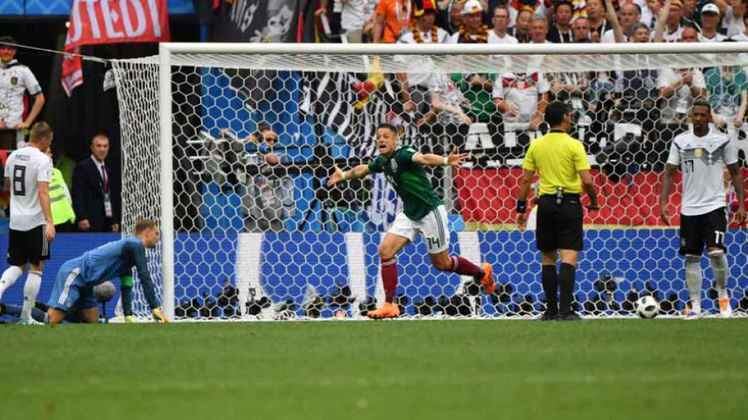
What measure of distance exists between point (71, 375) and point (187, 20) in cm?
1162

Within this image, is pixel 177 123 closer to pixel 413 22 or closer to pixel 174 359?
pixel 413 22

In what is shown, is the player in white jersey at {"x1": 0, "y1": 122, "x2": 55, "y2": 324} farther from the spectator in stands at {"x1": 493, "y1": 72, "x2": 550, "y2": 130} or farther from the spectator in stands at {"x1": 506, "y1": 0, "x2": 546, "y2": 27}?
the spectator in stands at {"x1": 506, "y1": 0, "x2": 546, "y2": 27}

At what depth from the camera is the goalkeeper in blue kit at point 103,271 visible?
1563 cm

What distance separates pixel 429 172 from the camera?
17.7m

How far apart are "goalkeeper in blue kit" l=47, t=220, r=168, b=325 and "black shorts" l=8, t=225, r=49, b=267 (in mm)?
342

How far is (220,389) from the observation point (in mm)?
9305

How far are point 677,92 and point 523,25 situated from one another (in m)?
2.33

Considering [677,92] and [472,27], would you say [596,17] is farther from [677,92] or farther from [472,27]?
[677,92]

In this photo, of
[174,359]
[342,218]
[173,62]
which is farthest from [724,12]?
[174,359]

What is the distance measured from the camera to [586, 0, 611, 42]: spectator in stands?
63.9 ft

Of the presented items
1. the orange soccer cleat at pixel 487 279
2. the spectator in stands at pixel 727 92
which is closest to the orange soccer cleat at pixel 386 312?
the orange soccer cleat at pixel 487 279

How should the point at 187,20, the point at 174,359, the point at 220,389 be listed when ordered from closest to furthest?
the point at 220,389, the point at 174,359, the point at 187,20

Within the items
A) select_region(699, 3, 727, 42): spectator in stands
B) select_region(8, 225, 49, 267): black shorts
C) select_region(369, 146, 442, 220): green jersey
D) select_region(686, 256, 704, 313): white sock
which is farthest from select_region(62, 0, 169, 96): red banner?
select_region(686, 256, 704, 313): white sock

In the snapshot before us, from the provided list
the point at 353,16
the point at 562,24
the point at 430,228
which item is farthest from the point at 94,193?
the point at 562,24
